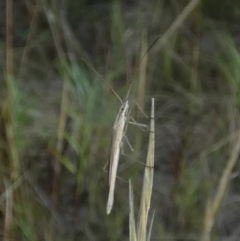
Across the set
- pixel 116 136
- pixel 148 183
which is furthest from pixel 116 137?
pixel 148 183

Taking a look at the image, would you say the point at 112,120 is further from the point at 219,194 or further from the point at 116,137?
the point at 219,194

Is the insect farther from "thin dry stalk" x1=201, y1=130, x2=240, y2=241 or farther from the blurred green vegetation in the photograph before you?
"thin dry stalk" x1=201, y1=130, x2=240, y2=241

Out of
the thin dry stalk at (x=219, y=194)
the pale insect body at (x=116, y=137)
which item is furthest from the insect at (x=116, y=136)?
the thin dry stalk at (x=219, y=194)

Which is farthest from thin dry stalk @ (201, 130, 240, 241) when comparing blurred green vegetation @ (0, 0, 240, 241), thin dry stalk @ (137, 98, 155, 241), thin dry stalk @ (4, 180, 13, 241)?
thin dry stalk @ (4, 180, 13, 241)

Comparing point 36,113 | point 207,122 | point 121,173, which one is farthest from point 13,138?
point 207,122

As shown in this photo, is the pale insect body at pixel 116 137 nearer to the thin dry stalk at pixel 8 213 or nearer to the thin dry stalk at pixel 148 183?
the thin dry stalk at pixel 148 183

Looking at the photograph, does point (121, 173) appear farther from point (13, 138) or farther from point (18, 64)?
point (18, 64)
